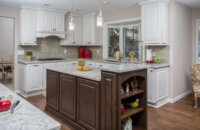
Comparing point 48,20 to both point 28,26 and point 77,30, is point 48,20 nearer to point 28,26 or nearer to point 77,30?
point 28,26

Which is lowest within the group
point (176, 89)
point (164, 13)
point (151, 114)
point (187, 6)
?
point (151, 114)

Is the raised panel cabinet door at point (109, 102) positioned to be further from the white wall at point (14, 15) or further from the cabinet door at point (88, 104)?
the white wall at point (14, 15)

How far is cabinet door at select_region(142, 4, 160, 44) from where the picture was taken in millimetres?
4012

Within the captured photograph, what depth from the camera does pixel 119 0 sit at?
4227 millimetres

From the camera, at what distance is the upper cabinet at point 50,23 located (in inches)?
197

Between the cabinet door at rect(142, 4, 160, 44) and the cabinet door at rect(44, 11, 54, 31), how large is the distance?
107 inches

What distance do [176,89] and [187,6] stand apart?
2.25 metres

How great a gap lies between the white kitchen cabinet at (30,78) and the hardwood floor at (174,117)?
572mm

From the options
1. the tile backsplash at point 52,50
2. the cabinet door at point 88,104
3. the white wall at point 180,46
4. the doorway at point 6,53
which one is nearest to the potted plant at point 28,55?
the tile backsplash at point 52,50

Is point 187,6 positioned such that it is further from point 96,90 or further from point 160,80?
point 96,90

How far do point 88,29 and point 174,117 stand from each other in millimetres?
3843

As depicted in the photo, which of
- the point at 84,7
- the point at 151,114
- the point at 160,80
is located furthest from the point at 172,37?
the point at 84,7

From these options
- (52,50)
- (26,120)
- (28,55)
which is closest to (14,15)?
(28,55)

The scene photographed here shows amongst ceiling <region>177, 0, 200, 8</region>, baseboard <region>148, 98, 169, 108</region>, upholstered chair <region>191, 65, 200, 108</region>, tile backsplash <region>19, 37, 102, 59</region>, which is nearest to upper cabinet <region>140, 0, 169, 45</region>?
ceiling <region>177, 0, 200, 8</region>
